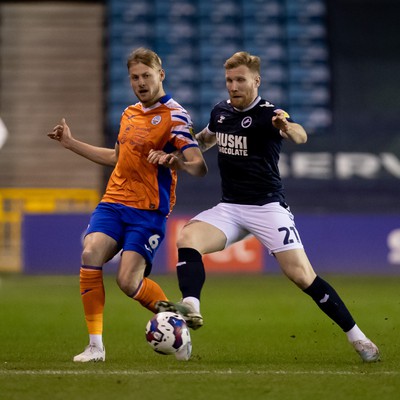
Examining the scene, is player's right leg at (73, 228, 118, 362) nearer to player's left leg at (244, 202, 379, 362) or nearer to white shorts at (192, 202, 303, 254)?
white shorts at (192, 202, 303, 254)

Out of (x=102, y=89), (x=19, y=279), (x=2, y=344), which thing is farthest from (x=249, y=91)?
(x=102, y=89)

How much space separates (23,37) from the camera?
20453 millimetres

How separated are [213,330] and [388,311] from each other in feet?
8.38

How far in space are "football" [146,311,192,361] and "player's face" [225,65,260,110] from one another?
1457 millimetres

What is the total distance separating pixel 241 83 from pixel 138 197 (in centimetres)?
98

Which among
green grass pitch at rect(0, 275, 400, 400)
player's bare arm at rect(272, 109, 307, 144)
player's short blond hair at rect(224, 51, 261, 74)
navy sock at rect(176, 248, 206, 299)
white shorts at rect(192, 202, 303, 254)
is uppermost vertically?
player's short blond hair at rect(224, 51, 261, 74)

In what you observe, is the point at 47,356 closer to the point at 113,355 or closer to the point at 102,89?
the point at 113,355

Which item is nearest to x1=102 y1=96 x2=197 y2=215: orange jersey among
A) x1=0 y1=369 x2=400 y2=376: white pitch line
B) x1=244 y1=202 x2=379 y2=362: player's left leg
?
x1=244 y1=202 x2=379 y2=362: player's left leg

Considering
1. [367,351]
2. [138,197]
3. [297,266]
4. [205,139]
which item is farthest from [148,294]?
[367,351]

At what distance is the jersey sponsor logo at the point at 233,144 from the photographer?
666 centimetres

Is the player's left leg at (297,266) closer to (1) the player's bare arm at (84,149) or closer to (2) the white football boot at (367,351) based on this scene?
(2) the white football boot at (367,351)

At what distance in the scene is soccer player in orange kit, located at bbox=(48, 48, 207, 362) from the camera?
6.55 m

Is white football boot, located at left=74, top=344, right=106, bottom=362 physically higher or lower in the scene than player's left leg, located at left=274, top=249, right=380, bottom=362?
lower

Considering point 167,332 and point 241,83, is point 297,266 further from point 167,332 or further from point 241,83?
point 241,83
